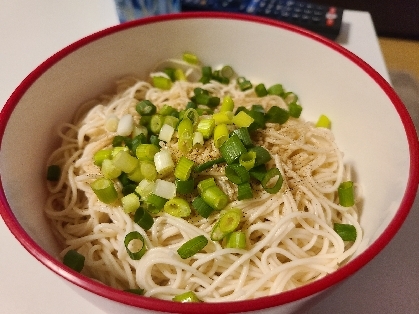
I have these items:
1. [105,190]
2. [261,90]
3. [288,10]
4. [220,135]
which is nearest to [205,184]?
[220,135]

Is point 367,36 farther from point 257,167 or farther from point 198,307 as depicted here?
point 198,307

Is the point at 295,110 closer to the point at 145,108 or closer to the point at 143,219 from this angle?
the point at 145,108

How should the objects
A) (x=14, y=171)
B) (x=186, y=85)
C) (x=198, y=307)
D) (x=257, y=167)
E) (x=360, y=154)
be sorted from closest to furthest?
(x=198, y=307) → (x=14, y=171) → (x=257, y=167) → (x=360, y=154) → (x=186, y=85)

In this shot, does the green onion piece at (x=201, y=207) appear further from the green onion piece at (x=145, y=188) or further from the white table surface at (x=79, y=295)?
the white table surface at (x=79, y=295)

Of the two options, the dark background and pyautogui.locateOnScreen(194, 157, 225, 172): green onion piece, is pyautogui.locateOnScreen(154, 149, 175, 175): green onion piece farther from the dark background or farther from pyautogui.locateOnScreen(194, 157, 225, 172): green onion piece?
the dark background

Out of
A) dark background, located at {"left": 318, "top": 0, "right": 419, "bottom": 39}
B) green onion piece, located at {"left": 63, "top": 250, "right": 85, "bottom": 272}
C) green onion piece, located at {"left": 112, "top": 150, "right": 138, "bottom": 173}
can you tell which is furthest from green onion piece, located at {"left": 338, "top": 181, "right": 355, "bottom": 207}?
dark background, located at {"left": 318, "top": 0, "right": 419, "bottom": 39}

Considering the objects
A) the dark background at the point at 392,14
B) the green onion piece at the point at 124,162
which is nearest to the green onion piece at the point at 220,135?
the green onion piece at the point at 124,162

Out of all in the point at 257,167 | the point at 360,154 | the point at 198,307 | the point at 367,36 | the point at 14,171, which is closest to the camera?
the point at 198,307

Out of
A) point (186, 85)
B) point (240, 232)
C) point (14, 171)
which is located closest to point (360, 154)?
point (240, 232)
